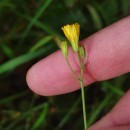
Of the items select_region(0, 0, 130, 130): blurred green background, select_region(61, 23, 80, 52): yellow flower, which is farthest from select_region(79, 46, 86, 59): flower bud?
select_region(0, 0, 130, 130): blurred green background

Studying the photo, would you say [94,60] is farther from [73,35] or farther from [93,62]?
[73,35]

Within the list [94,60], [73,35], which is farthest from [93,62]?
[73,35]

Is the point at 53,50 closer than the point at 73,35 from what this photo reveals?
No

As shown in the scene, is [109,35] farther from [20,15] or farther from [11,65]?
[20,15]

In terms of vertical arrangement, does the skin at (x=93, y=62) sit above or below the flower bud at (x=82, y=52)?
below

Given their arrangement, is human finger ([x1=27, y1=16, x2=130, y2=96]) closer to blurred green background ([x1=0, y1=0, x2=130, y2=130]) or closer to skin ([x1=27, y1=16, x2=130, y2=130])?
skin ([x1=27, y1=16, x2=130, y2=130])

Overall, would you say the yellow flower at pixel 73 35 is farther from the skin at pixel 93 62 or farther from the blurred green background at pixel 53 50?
the blurred green background at pixel 53 50

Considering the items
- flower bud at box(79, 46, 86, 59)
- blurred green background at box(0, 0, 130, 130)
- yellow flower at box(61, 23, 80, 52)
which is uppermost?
yellow flower at box(61, 23, 80, 52)

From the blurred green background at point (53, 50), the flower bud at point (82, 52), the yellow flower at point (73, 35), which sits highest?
the yellow flower at point (73, 35)

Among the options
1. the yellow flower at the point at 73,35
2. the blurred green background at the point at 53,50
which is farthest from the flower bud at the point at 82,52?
the blurred green background at the point at 53,50
